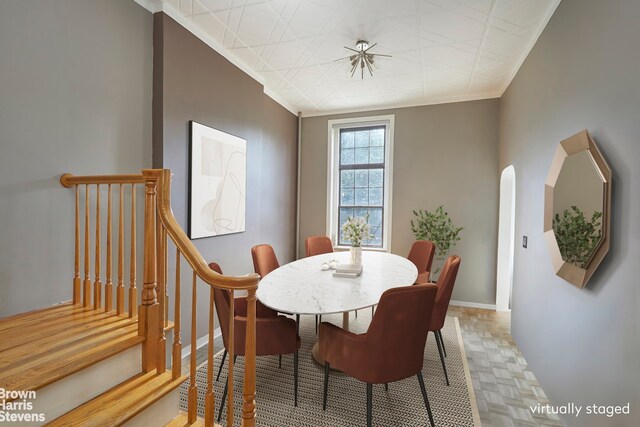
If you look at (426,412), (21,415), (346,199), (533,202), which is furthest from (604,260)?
(346,199)

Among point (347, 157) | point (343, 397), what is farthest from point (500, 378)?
point (347, 157)

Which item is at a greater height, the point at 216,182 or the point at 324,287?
the point at 216,182

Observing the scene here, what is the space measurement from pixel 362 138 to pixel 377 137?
26 centimetres

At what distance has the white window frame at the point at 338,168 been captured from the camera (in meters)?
4.88

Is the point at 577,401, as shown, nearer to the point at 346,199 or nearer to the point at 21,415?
the point at 21,415

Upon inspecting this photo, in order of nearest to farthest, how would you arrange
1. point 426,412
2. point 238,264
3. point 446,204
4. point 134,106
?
→ point 426,412
point 134,106
point 238,264
point 446,204

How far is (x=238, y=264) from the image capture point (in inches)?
143

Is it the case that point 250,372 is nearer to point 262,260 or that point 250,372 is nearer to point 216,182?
point 262,260

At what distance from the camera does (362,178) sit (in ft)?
17.1

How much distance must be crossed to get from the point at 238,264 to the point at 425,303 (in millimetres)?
2466

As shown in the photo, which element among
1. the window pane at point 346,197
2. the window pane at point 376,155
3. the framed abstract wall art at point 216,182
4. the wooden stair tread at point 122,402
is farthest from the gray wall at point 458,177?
the wooden stair tread at point 122,402

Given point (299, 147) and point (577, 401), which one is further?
point (299, 147)

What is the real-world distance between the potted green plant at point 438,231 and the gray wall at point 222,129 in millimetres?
2152

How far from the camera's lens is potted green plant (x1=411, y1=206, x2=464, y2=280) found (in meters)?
4.32
